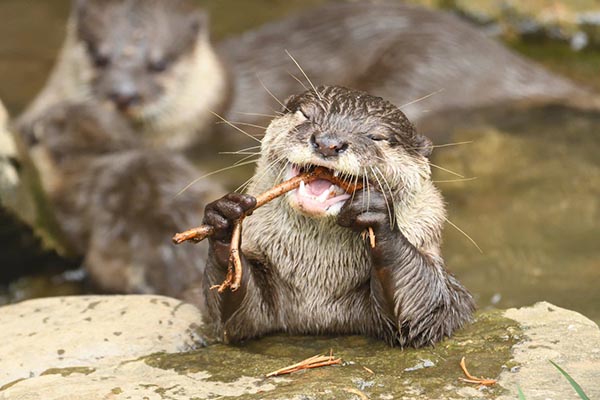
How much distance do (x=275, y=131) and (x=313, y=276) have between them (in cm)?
38

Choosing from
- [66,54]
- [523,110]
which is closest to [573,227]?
[523,110]

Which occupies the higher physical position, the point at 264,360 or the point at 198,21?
the point at 198,21

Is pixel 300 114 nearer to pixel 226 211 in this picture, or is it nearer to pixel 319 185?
pixel 319 185

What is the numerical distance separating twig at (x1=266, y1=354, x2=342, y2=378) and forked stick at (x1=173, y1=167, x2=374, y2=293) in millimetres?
233

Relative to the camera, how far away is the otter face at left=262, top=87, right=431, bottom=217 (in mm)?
2535

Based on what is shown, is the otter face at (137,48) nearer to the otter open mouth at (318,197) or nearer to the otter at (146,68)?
the otter at (146,68)

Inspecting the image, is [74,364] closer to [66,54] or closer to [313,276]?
[313,276]

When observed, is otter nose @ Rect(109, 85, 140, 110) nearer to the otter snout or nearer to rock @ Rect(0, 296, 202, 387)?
the otter snout

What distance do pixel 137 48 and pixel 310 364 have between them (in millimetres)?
4006

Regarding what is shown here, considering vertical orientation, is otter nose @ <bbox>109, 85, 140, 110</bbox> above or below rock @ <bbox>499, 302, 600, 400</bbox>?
above

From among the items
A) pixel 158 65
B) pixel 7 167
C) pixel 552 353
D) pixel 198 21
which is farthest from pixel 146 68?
pixel 552 353

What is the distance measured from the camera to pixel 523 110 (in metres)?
6.70

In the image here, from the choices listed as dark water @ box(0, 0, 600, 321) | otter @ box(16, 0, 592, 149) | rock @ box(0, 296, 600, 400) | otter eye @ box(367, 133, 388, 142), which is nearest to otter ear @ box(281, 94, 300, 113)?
otter eye @ box(367, 133, 388, 142)

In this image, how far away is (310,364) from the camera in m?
2.70
